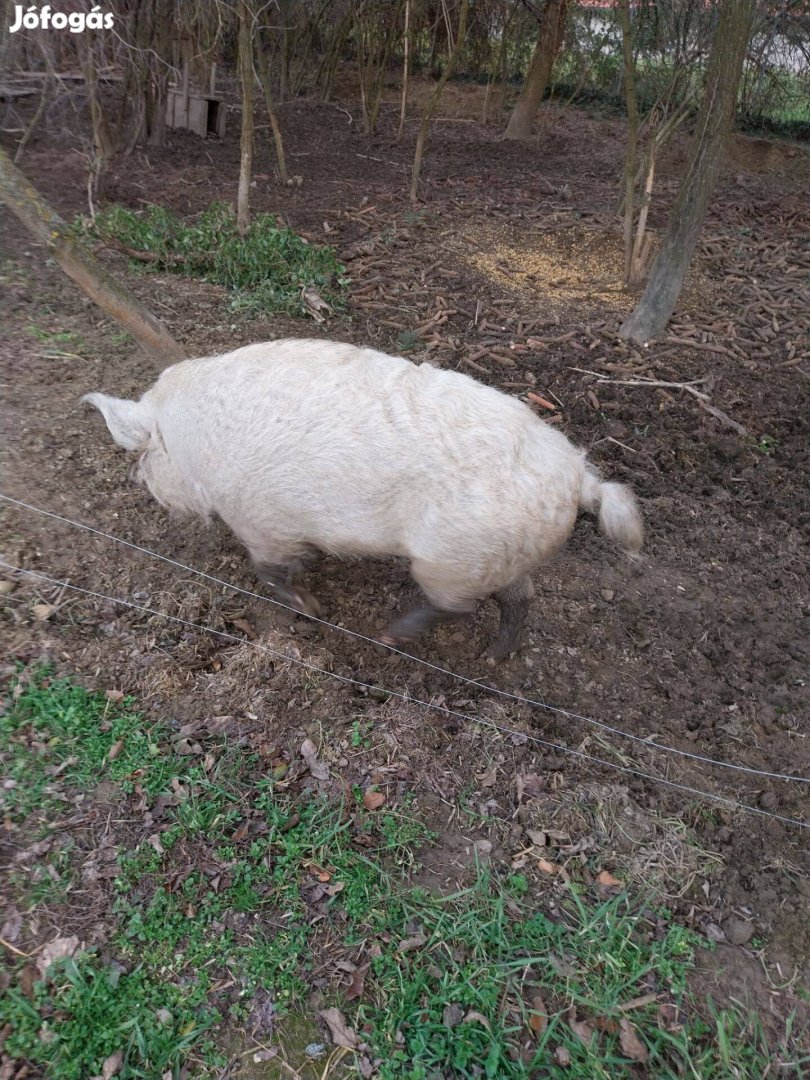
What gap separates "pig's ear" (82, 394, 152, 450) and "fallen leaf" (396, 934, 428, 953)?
95.4 inches

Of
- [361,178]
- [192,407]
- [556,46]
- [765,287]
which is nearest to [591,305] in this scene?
[765,287]

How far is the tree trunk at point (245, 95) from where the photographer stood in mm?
5535

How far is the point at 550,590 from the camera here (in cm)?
407

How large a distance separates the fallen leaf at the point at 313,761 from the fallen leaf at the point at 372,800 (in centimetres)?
18

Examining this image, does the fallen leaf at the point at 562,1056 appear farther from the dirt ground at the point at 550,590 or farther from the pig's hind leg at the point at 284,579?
the pig's hind leg at the point at 284,579

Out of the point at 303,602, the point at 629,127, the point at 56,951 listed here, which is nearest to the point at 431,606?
the point at 303,602

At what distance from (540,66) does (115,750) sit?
39.4 ft

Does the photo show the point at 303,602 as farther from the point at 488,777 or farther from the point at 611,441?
the point at 611,441

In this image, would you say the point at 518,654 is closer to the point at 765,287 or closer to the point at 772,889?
the point at 772,889

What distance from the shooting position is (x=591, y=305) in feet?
22.2

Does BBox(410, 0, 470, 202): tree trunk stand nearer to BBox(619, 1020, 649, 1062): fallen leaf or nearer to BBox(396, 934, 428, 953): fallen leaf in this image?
BBox(396, 934, 428, 953): fallen leaf

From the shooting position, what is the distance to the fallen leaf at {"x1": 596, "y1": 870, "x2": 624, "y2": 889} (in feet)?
9.14

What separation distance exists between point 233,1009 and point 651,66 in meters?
11.4

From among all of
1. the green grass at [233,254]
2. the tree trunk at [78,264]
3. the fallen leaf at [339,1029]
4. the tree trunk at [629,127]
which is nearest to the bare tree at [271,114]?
the green grass at [233,254]
